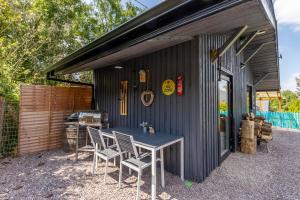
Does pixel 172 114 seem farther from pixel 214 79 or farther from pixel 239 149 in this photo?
pixel 239 149

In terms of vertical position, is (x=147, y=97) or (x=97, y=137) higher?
(x=147, y=97)

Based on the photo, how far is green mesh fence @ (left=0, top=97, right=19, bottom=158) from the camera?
12.4 ft

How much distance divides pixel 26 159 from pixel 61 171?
4.10 ft

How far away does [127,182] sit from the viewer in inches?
108

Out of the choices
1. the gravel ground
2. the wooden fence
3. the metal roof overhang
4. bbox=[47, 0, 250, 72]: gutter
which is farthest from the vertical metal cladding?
the wooden fence

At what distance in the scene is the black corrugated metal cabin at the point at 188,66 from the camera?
1.93 meters

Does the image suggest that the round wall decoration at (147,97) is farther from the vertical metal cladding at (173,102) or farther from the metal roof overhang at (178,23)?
the metal roof overhang at (178,23)

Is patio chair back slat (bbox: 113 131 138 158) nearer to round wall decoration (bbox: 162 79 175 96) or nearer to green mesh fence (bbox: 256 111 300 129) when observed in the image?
round wall decoration (bbox: 162 79 175 96)

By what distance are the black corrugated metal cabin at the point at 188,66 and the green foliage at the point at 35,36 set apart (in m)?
2.65

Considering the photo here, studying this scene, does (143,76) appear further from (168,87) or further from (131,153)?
(131,153)

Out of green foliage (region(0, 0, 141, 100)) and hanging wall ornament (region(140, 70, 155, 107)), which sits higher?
green foliage (region(0, 0, 141, 100))

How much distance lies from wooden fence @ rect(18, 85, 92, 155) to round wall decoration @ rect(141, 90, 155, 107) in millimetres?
2613

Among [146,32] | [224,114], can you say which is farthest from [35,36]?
[224,114]

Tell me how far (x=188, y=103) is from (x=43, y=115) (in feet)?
12.5
